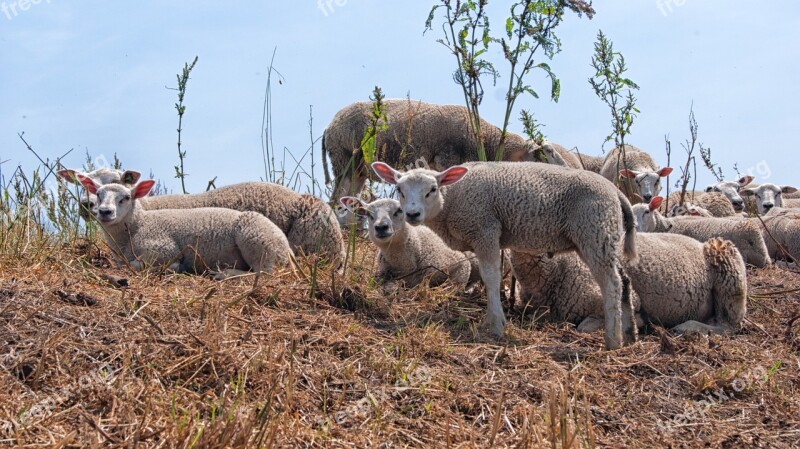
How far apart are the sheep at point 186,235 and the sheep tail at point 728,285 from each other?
3750mm

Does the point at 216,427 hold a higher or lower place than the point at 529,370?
higher

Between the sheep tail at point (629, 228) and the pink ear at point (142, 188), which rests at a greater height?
the pink ear at point (142, 188)

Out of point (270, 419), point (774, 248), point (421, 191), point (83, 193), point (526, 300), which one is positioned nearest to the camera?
point (270, 419)

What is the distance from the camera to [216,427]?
13.0 feet

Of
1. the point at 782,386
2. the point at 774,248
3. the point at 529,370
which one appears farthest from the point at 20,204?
the point at 774,248

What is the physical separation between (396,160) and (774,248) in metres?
5.21

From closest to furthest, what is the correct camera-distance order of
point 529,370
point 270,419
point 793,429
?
point 270,419
point 793,429
point 529,370

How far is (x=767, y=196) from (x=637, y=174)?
3305 millimetres

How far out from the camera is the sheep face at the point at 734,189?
50.9 feet

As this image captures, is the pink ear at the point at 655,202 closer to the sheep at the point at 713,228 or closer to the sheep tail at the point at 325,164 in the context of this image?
the sheep at the point at 713,228

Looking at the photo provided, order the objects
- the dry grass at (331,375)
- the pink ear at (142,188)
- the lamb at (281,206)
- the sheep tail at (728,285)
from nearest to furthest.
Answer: the dry grass at (331,375) → the sheep tail at (728,285) → the pink ear at (142,188) → the lamb at (281,206)

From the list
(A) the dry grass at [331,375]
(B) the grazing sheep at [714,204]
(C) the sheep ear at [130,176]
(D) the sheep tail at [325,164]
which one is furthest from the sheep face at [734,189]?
(C) the sheep ear at [130,176]

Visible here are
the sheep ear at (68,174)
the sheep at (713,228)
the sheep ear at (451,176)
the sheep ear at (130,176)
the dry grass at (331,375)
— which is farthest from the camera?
the sheep at (713,228)

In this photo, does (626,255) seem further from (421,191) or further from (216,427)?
(216,427)
